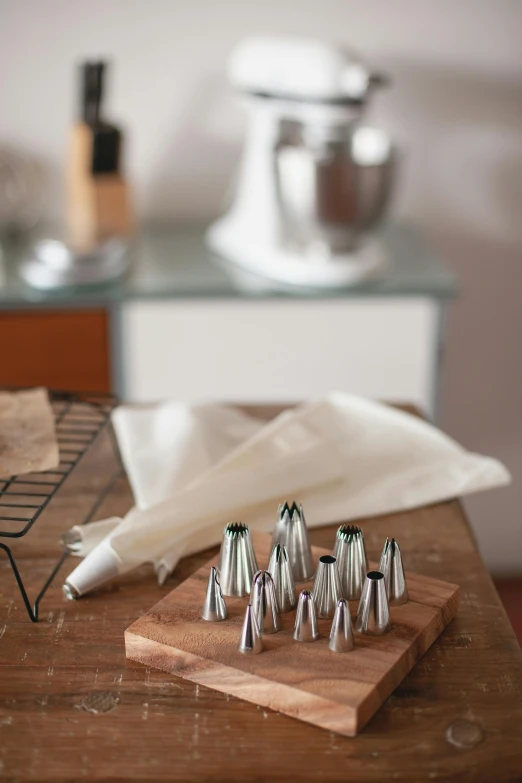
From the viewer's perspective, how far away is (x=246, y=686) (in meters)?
0.72

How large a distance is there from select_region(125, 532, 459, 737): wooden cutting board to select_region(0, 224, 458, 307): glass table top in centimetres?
114

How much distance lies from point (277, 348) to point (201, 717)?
136cm

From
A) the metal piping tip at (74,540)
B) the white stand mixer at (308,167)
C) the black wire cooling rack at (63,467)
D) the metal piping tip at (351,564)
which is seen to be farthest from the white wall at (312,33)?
the metal piping tip at (351,564)

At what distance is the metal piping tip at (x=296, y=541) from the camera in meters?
0.86

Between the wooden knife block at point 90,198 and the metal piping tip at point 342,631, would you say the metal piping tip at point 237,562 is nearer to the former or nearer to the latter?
the metal piping tip at point 342,631

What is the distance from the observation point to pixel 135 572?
0.93 meters

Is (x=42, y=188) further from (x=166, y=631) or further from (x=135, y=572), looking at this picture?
(x=166, y=631)

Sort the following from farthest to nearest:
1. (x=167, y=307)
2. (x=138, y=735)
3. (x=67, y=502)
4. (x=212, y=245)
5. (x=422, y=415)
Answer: (x=212, y=245) < (x=167, y=307) < (x=422, y=415) < (x=67, y=502) < (x=138, y=735)

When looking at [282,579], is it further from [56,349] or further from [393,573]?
[56,349]

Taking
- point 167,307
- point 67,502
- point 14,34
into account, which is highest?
point 14,34

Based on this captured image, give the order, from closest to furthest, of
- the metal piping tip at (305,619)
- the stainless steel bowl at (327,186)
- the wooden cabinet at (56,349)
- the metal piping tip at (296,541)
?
the metal piping tip at (305,619)
the metal piping tip at (296,541)
the stainless steel bowl at (327,186)
the wooden cabinet at (56,349)

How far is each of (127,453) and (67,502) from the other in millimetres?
108

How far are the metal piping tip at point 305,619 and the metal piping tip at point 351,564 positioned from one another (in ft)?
0.25

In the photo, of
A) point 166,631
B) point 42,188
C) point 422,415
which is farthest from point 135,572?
point 42,188
